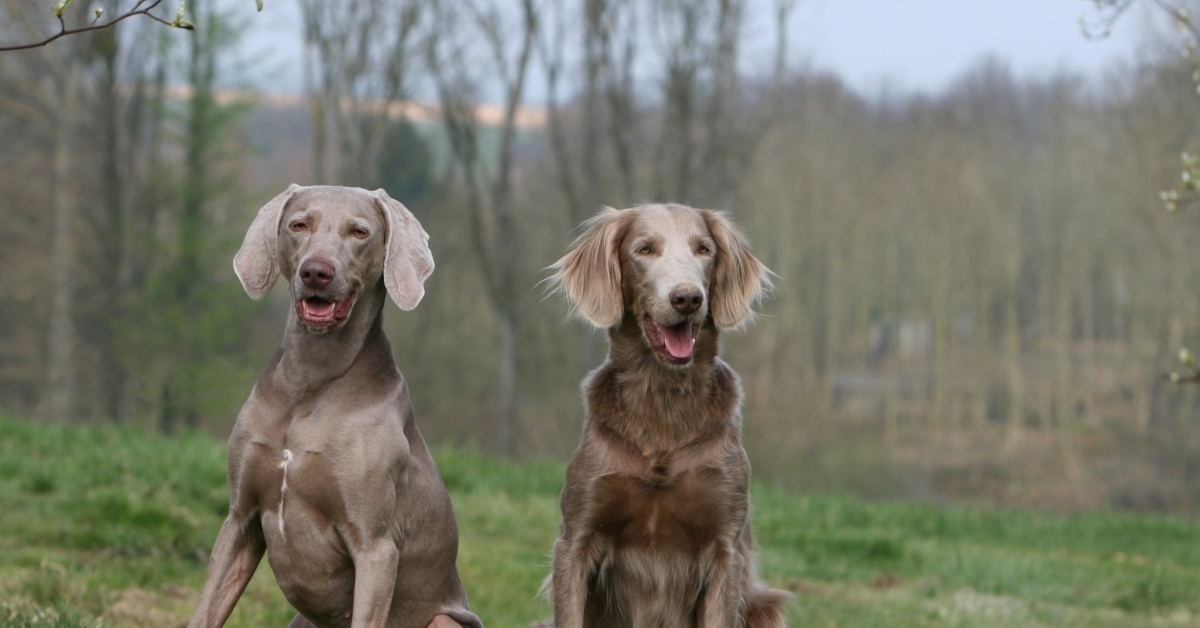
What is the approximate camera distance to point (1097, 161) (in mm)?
34062

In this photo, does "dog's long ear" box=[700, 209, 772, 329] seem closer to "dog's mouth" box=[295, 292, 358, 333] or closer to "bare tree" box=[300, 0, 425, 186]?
"dog's mouth" box=[295, 292, 358, 333]

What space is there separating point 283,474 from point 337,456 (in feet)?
0.55

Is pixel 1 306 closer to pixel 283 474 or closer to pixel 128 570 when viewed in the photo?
pixel 128 570

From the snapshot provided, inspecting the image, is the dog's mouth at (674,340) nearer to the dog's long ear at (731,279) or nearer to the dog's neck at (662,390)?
the dog's neck at (662,390)

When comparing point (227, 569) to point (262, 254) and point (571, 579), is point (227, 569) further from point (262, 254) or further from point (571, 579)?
point (571, 579)

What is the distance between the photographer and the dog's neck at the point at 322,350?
3.42m

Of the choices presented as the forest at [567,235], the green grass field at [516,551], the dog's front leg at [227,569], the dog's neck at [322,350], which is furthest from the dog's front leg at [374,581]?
the forest at [567,235]

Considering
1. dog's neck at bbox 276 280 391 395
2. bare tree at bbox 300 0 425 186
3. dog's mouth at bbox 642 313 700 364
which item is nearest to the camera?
dog's neck at bbox 276 280 391 395

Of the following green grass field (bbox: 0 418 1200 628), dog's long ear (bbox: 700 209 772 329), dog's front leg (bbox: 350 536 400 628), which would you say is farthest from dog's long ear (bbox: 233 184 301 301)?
dog's long ear (bbox: 700 209 772 329)

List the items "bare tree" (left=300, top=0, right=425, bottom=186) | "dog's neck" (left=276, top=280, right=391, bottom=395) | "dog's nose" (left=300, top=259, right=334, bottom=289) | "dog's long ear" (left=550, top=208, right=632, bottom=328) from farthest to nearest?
"bare tree" (left=300, top=0, right=425, bottom=186) → "dog's long ear" (left=550, top=208, right=632, bottom=328) → "dog's neck" (left=276, top=280, right=391, bottom=395) → "dog's nose" (left=300, top=259, right=334, bottom=289)

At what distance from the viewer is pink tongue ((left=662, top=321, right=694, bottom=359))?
3.81m

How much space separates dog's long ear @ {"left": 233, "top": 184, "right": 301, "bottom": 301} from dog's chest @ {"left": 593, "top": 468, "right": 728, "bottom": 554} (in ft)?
4.14

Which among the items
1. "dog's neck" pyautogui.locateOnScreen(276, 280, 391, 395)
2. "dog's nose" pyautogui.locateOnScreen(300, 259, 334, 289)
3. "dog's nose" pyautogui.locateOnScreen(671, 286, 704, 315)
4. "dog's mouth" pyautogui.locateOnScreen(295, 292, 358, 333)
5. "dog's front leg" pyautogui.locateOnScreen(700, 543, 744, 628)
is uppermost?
"dog's nose" pyautogui.locateOnScreen(300, 259, 334, 289)

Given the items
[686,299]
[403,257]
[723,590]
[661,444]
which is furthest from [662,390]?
[403,257]
